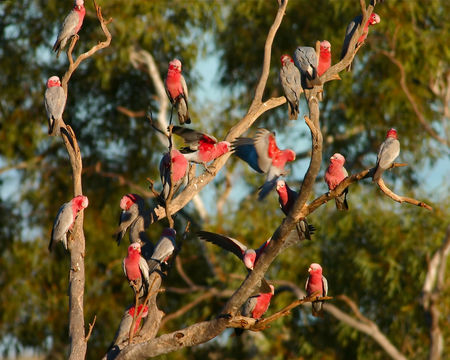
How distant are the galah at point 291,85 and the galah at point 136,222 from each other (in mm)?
1106

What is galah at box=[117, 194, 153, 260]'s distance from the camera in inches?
187

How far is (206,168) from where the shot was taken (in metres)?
5.02

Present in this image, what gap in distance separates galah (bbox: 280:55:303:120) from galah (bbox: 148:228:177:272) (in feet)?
3.69

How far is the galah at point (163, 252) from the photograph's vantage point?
445cm

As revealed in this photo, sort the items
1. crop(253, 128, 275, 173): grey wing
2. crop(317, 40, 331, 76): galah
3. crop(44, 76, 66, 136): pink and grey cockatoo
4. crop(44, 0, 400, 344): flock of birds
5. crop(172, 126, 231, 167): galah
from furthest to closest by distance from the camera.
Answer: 1. crop(253, 128, 275, 173): grey wing
2. crop(317, 40, 331, 76): galah
3. crop(172, 126, 231, 167): galah
4. crop(44, 76, 66, 136): pink and grey cockatoo
5. crop(44, 0, 400, 344): flock of birds

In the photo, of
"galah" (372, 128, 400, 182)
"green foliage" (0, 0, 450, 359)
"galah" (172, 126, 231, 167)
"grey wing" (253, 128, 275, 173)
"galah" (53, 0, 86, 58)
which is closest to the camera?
"galah" (372, 128, 400, 182)

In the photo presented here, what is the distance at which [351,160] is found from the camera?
11.0 meters

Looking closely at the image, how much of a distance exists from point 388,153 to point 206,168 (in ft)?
4.24

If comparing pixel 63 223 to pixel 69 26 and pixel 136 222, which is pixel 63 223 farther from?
pixel 69 26

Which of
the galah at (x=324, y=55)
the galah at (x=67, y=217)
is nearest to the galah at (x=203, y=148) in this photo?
the galah at (x=67, y=217)

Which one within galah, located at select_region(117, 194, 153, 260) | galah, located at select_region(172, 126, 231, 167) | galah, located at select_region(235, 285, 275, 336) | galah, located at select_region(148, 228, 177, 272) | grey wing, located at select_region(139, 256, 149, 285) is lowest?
galah, located at select_region(235, 285, 275, 336)


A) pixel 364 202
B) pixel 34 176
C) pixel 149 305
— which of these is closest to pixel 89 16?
pixel 34 176

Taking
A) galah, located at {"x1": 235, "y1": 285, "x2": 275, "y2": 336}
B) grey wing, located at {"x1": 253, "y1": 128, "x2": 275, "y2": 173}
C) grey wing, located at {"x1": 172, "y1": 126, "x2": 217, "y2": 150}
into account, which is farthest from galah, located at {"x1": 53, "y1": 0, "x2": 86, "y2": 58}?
galah, located at {"x1": 235, "y1": 285, "x2": 275, "y2": 336}

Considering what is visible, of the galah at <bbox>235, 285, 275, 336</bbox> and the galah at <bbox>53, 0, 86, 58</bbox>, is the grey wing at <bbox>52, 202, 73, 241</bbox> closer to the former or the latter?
A: the galah at <bbox>235, 285, 275, 336</bbox>
